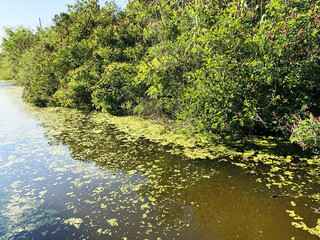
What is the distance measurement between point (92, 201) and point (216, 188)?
1.84 metres

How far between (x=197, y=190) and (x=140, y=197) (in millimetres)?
858

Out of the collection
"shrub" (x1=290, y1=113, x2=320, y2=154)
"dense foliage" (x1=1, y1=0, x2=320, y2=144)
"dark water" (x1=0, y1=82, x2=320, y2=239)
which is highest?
"dense foliage" (x1=1, y1=0, x2=320, y2=144)

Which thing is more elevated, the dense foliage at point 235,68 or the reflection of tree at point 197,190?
the dense foliage at point 235,68

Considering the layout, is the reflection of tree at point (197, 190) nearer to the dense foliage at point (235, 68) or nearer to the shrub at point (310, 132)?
the shrub at point (310, 132)

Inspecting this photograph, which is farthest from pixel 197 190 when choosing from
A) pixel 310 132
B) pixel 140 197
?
pixel 310 132

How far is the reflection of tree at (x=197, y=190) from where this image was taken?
2594 millimetres

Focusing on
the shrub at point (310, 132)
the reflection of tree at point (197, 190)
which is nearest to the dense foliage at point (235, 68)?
the shrub at point (310, 132)

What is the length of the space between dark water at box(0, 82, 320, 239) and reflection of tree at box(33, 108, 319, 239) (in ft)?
0.04

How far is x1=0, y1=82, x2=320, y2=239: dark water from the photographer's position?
2586 mm

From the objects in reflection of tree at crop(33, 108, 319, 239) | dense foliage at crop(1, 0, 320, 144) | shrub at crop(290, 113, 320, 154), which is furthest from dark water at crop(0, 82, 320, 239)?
dense foliage at crop(1, 0, 320, 144)

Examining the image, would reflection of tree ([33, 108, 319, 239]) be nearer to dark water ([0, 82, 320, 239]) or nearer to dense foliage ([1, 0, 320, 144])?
dark water ([0, 82, 320, 239])

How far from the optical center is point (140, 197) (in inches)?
128

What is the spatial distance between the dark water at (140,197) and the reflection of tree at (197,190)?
0.04 feet

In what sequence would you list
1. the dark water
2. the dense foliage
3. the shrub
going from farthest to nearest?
1. the dense foliage
2. the shrub
3. the dark water
